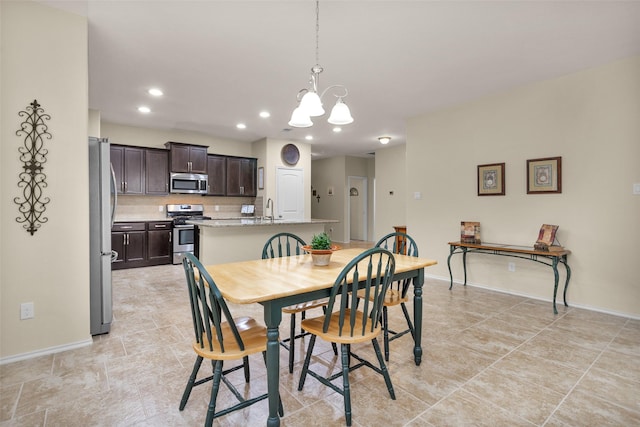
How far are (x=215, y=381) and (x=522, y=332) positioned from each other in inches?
105

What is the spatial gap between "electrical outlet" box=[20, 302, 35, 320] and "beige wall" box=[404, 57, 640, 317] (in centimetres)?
466

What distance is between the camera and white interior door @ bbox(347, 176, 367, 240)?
973 centimetres

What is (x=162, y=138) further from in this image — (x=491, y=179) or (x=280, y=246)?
(x=491, y=179)

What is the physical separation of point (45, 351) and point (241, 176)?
510cm

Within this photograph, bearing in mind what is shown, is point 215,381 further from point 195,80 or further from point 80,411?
point 195,80

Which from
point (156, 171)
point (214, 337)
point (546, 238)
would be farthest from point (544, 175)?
point (156, 171)

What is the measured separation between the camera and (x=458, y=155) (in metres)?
4.68

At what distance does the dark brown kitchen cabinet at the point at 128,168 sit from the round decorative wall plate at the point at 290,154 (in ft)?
9.10

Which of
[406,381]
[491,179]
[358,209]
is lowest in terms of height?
[406,381]

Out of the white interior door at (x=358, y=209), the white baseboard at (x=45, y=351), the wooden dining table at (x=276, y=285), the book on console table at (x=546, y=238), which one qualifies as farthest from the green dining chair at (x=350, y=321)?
the white interior door at (x=358, y=209)

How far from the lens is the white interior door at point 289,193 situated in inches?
282

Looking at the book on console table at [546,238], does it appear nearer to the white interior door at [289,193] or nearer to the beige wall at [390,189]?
the beige wall at [390,189]

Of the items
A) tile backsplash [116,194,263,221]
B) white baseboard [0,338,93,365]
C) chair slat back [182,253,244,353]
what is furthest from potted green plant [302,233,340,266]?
tile backsplash [116,194,263,221]

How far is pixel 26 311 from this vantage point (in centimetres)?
236
